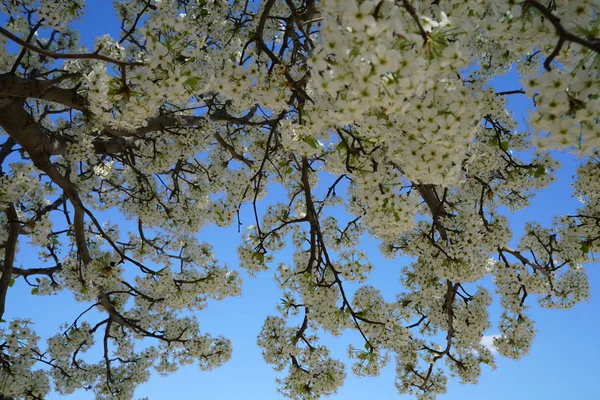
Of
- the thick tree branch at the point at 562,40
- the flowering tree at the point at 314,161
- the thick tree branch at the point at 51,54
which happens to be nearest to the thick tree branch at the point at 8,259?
the flowering tree at the point at 314,161

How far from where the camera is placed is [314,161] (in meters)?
7.84

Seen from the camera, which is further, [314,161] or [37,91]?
[314,161]

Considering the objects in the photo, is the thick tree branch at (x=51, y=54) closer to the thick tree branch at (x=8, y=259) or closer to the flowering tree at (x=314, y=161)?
the flowering tree at (x=314, y=161)

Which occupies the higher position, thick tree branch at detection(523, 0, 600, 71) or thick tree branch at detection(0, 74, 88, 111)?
thick tree branch at detection(0, 74, 88, 111)

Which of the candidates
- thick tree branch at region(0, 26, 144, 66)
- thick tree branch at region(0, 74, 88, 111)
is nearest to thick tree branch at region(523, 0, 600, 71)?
thick tree branch at region(0, 26, 144, 66)

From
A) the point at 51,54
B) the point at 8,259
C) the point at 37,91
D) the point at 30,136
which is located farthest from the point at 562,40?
the point at 8,259

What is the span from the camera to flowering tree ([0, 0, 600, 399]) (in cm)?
230

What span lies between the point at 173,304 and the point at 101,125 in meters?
3.14

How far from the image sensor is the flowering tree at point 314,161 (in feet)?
7.54

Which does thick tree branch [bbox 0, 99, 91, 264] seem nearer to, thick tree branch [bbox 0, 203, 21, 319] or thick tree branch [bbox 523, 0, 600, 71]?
thick tree branch [bbox 0, 203, 21, 319]

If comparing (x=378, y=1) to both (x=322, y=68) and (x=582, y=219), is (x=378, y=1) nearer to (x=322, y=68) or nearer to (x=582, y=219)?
(x=322, y=68)

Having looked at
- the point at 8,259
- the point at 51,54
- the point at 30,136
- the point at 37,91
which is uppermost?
the point at 30,136

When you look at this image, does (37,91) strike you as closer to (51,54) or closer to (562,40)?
(51,54)

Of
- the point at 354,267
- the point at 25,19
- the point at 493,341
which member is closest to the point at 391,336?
the point at 354,267
